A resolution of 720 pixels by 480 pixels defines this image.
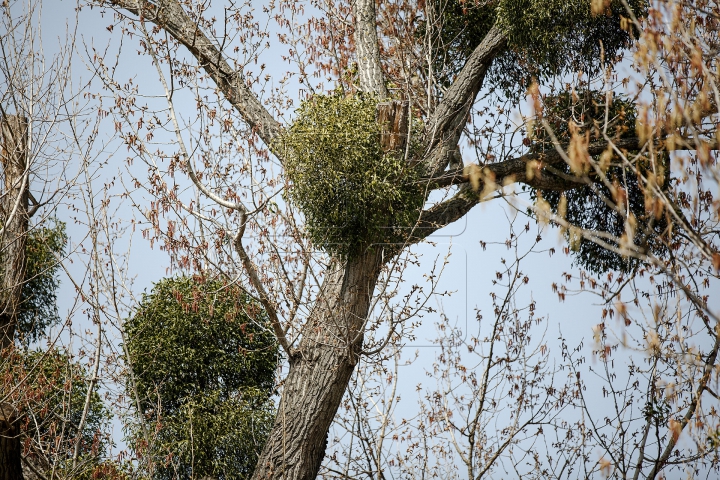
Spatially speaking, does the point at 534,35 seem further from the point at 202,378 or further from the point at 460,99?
the point at 202,378

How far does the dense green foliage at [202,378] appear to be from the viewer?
23.1 ft

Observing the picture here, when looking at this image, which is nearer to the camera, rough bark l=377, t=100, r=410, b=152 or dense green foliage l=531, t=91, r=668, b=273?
rough bark l=377, t=100, r=410, b=152

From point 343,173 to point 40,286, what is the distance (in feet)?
21.6

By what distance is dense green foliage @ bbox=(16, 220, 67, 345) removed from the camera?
9.97m

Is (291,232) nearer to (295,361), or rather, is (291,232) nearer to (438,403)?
(295,361)

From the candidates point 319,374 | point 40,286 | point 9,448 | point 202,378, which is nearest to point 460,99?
point 319,374

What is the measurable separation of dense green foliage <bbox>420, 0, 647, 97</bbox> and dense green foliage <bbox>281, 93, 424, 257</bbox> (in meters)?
1.95

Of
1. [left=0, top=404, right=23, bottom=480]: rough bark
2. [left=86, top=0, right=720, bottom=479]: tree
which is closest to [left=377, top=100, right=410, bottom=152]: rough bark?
[left=86, top=0, right=720, bottom=479]: tree

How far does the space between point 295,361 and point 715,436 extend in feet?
10.8

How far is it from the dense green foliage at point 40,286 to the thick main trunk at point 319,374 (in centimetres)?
529

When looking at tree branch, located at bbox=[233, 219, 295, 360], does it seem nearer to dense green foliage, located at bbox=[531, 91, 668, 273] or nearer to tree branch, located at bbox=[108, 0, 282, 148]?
tree branch, located at bbox=[108, 0, 282, 148]

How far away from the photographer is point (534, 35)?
6887 mm

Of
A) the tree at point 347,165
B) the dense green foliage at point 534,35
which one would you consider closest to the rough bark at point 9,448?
the tree at point 347,165

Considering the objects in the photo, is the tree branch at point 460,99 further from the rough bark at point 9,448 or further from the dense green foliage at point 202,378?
the rough bark at point 9,448
